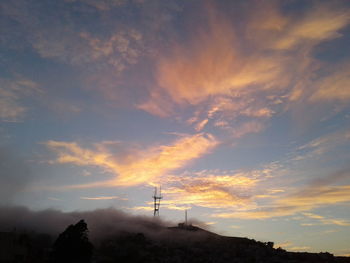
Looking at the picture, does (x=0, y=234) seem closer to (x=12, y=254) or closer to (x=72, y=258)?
(x=12, y=254)

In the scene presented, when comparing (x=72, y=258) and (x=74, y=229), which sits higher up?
(x=74, y=229)

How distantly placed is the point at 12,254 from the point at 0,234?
2569 cm

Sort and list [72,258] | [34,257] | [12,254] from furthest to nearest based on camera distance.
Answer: [34,257] < [12,254] < [72,258]

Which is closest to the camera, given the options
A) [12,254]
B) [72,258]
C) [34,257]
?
[72,258]

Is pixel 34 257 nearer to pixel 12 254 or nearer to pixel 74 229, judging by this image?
pixel 12 254

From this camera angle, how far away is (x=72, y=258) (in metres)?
112

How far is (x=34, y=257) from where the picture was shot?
19900cm

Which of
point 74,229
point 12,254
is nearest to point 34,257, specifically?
point 12,254

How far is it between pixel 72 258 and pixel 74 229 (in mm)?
9801

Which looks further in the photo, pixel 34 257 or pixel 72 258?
pixel 34 257

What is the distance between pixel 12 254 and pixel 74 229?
90262 mm

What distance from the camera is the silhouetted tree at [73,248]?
112 m

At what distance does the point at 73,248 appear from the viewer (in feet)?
372

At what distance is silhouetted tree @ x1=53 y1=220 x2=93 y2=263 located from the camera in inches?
4390
